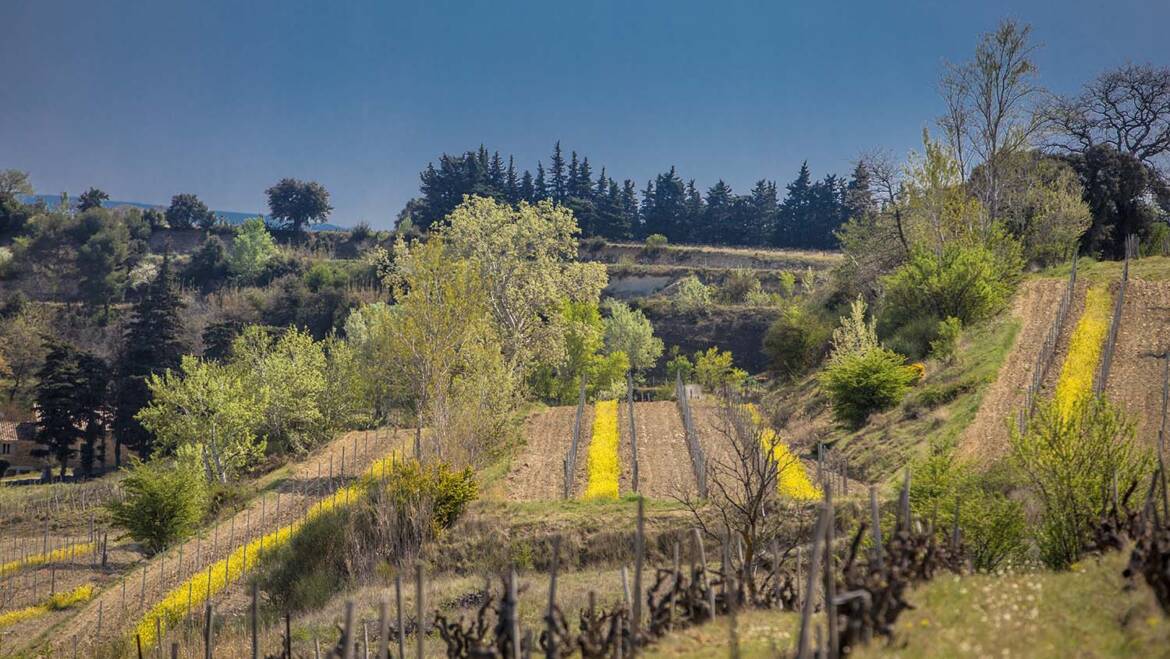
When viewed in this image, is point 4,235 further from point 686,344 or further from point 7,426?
point 686,344

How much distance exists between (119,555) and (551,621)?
2328 cm

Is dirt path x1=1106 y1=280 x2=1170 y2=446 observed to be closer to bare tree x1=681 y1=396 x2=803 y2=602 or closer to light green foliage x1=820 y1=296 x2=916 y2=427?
light green foliage x1=820 y1=296 x2=916 y2=427

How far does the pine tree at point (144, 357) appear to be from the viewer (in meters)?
48.8

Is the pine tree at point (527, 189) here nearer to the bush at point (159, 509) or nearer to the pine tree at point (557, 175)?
the pine tree at point (557, 175)

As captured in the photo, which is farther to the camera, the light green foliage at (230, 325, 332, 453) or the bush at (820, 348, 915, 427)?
the light green foliage at (230, 325, 332, 453)

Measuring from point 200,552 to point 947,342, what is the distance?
23.5 meters

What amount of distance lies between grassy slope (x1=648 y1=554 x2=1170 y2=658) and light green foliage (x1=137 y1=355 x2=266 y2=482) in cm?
2752

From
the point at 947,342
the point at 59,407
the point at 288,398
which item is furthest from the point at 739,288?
the point at 59,407

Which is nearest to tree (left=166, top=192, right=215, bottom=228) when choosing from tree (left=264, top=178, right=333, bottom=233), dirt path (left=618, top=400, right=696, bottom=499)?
tree (left=264, top=178, right=333, bottom=233)

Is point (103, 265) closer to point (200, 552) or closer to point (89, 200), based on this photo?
point (89, 200)

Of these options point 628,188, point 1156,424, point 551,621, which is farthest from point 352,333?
point 628,188

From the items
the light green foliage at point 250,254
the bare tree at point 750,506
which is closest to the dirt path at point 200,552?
the bare tree at point 750,506

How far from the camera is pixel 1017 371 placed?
78.9ft

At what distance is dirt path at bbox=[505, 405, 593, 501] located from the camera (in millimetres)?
21141
